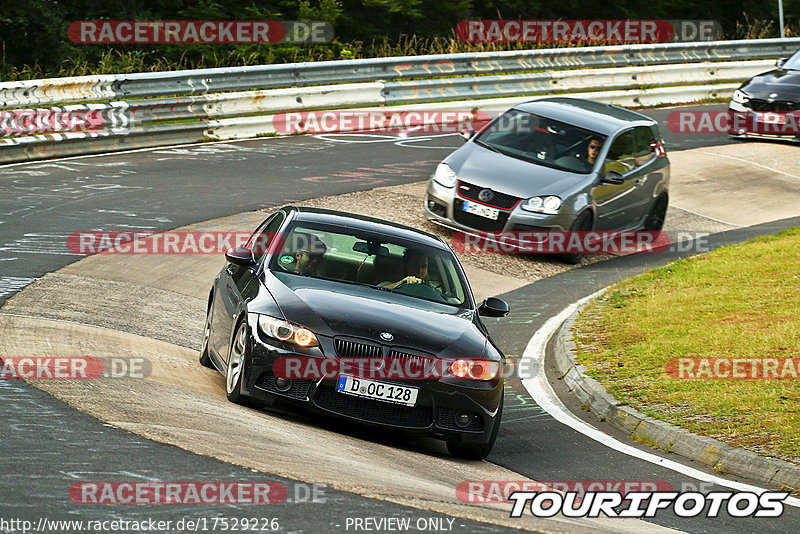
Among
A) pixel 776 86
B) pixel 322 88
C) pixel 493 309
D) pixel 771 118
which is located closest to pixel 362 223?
pixel 493 309

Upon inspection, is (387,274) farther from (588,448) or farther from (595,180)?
(595,180)

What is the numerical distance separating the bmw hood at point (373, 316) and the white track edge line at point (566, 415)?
1.44 metres

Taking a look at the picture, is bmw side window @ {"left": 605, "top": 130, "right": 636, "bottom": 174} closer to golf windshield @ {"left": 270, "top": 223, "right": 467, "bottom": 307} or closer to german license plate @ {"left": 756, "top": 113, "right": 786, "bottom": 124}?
golf windshield @ {"left": 270, "top": 223, "right": 467, "bottom": 307}

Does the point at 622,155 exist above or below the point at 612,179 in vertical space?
above

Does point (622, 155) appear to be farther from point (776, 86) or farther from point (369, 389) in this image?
point (369, 389)

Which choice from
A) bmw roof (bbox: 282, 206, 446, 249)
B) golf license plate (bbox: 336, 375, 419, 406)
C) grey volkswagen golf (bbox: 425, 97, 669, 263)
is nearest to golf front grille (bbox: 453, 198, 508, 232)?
grey volkswagen golf (bbox: 425, 97, 669, 263)

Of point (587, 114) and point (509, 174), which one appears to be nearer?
point (509, 174)

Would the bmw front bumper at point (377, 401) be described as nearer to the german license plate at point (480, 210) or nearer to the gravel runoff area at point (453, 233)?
the gravel runoff area at point (453, 233)

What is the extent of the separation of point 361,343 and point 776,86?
17.8 m

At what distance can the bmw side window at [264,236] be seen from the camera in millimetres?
9195

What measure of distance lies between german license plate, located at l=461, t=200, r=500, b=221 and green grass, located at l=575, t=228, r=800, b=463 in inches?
73.0

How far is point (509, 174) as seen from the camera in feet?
50.4

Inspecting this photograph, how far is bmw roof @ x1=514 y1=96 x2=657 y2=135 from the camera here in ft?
53.7

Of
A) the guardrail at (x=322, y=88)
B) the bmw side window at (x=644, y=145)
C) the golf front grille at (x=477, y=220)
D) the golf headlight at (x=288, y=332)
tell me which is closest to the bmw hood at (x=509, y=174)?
the golf front grille at (x=477, y=220)
